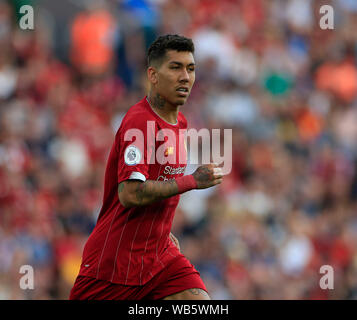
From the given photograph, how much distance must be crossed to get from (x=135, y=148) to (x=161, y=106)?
437mm

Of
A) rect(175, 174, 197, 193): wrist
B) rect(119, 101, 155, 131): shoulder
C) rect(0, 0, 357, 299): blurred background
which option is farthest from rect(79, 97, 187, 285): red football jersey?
rect(0, 0, 357, 299): blurred background

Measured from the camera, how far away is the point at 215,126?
36.2 feet

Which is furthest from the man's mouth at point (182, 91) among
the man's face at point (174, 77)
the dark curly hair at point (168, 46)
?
the dark curly hair at point (168, 46)

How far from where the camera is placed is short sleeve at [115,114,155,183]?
465 centimetres

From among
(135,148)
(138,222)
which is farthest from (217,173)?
(138,222)

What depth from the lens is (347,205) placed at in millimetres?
10883

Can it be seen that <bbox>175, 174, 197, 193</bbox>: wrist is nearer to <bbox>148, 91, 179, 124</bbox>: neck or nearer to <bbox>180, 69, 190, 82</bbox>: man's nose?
<bbox>148, 91, 179, 124</bbox>: neck

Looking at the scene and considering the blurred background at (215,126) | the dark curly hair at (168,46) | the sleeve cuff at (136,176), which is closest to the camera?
the sleeve cuff at (136,176)

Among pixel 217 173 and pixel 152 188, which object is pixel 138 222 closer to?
pixel 152 188

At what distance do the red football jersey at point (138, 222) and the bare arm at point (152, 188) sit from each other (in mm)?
122

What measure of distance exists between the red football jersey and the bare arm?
0.40 feet

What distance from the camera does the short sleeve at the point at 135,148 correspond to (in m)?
4.65

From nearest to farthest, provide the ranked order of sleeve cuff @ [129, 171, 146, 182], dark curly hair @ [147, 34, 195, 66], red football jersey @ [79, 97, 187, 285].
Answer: sleeve cuff @ [129, 171, 146, 182] → red football jersey @ [79, 97, 187, 285] → dark curly hair @ [147, 34, 195, 66]

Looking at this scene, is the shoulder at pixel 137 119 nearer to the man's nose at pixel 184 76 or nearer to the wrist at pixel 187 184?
the man's nose at pixel 184 76
